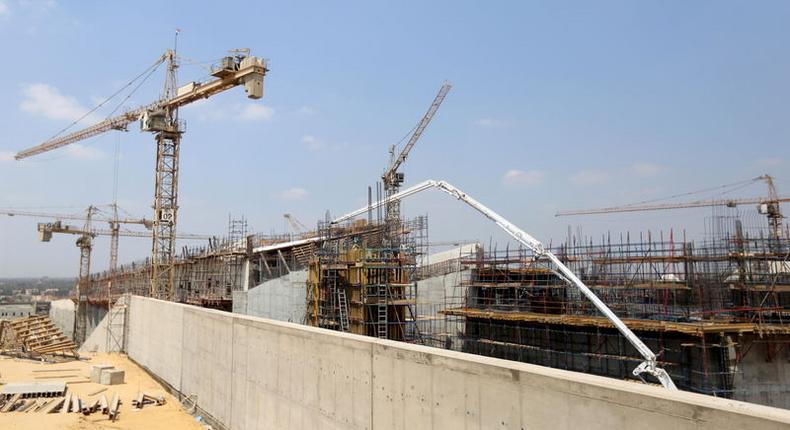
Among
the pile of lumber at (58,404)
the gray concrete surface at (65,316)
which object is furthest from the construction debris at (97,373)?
the gray concrete surface at (65,316)

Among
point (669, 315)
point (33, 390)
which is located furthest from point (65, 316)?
point (669, 315)

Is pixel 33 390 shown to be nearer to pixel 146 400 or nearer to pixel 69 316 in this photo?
pixel 146 400

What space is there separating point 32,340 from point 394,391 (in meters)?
28.9

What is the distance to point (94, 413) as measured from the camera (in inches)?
589

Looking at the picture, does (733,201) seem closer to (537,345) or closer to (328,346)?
(537,345)

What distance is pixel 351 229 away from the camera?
26828mm

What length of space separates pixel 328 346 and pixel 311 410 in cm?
130

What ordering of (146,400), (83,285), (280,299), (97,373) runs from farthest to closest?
1. (83,285)
2. (280,299)
3. (97,373)
4. (146,400)

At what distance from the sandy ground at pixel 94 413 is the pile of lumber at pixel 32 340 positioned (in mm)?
3343

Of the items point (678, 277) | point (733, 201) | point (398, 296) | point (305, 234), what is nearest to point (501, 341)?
point (398, 296)

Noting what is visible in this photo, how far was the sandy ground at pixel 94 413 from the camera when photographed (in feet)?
45.4

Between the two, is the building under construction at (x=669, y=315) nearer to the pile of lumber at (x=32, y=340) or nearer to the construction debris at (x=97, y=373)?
the construction debris at (x=97, y=373)

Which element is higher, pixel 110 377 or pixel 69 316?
pixel 110 377

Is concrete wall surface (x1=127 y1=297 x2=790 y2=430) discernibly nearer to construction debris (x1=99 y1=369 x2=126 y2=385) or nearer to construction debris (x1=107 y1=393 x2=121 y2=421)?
construction debris (x1=107 y1=393 x2=121 y2=421)
